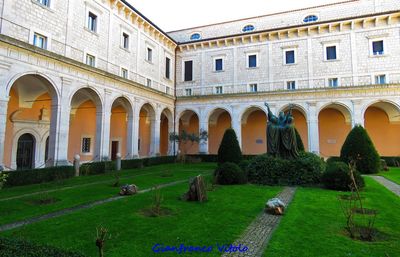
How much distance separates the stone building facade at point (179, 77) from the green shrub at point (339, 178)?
45.3 feet

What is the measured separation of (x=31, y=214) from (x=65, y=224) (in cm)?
178

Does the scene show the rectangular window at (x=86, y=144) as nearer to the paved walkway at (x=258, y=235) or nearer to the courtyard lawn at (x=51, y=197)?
the courtyard lawn at (x=51, y=197)

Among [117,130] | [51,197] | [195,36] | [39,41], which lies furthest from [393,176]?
[195,36]

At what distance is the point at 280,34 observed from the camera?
2616 centimetres

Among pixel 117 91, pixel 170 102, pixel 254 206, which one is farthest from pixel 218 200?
pixel 170 102

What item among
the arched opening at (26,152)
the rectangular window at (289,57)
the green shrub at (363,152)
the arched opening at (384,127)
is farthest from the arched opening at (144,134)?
the arched opening at (384,127)

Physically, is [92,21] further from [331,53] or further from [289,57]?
[331,53]

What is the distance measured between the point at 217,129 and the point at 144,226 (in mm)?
25979

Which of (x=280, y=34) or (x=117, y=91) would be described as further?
(x=280, y=34)

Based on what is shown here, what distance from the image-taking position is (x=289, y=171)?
12195 mm

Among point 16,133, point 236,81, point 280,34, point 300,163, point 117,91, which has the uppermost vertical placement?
point 280,34

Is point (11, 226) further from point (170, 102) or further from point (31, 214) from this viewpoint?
point (170, 102)

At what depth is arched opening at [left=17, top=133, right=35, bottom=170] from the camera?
1822 cm

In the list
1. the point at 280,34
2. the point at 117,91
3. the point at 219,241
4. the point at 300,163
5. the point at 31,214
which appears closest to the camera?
the point at 219,241
